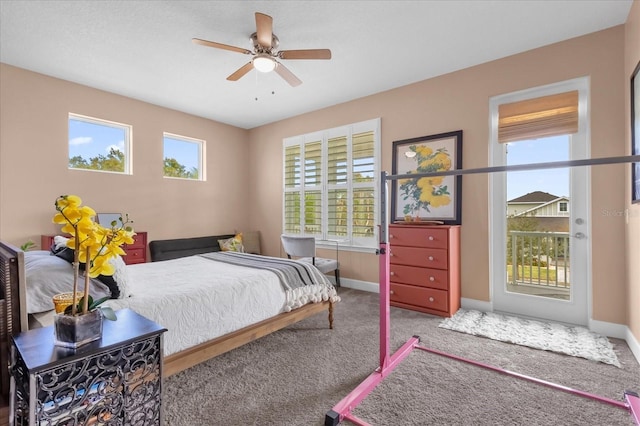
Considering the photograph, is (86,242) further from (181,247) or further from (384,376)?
(181,247)

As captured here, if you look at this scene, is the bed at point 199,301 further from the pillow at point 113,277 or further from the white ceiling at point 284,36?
the white ceiling at point 284,36

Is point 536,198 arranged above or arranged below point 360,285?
above

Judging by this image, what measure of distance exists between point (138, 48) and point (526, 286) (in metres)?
4.67

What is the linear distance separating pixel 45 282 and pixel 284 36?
261 cm

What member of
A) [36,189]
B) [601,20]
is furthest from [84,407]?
[601,20]

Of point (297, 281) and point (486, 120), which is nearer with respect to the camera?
point (297, 281)

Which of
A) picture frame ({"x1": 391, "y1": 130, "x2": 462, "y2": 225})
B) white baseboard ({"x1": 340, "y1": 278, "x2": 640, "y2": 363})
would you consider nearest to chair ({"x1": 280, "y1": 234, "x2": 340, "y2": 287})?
picture frame ({"x1": 391, "y1": 130, "x2": 462, "y2": 225})

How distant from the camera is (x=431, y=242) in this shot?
3246mm

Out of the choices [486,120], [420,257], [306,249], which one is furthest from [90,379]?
[486,120]

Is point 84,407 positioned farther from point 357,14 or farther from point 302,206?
point 302,206

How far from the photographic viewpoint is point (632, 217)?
2.37 metres

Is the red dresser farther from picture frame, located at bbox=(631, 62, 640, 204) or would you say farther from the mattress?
the mattress

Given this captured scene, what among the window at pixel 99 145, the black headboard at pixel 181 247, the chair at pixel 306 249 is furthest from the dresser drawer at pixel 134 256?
the chair at pixel 306 249

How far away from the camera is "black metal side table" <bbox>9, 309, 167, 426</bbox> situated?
0.95m
